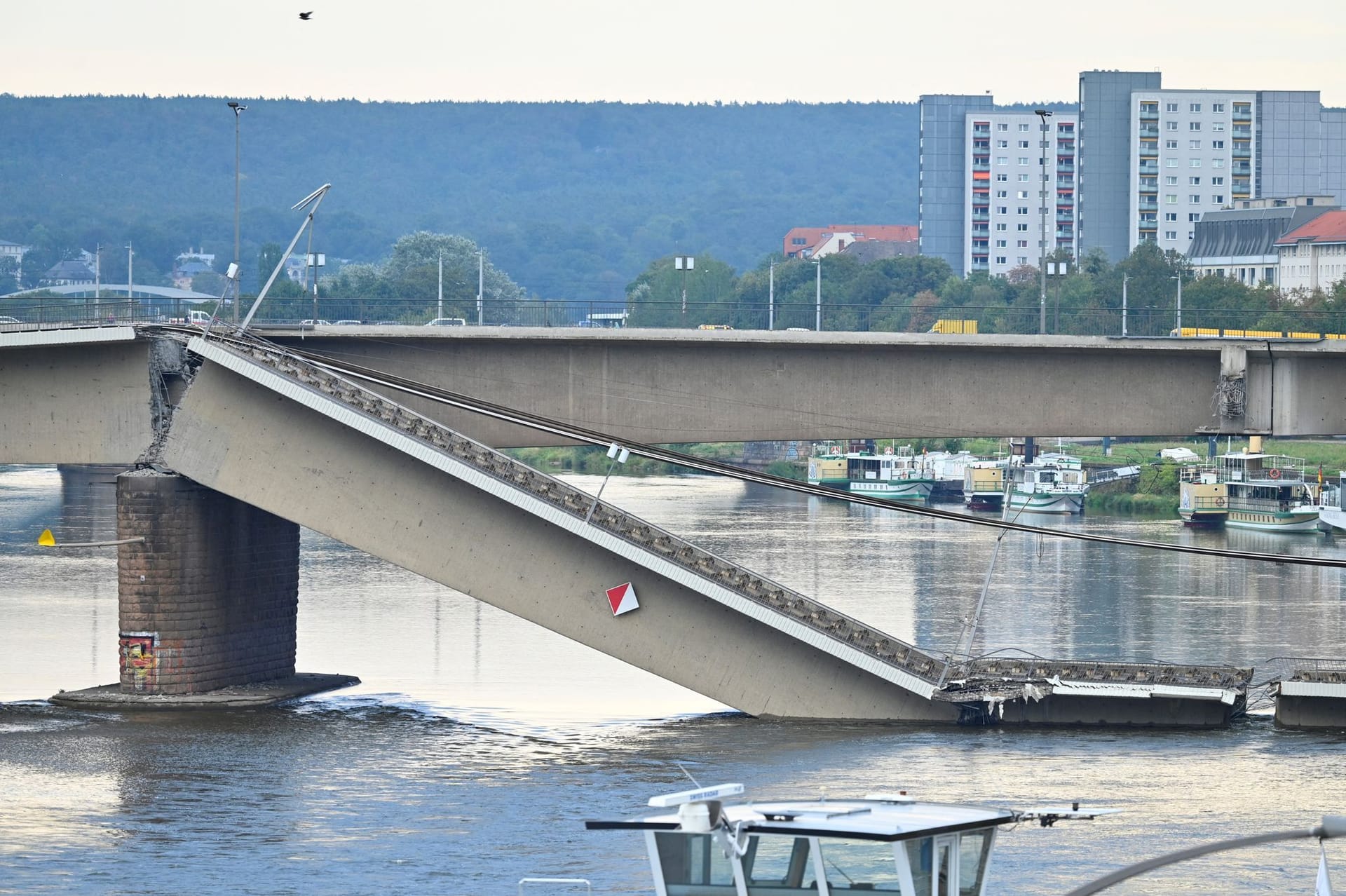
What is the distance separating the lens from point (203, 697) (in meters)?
41.4

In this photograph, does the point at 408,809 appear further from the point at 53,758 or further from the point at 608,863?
the point at 53,758

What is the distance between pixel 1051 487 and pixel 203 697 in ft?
232

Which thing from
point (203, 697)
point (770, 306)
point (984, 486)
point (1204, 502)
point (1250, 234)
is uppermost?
point (1250, 234)

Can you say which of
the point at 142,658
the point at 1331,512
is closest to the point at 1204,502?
the point at 1331,512

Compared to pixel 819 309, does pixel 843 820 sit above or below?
below

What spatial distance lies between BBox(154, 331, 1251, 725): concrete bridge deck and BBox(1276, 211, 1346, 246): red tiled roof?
12591cm

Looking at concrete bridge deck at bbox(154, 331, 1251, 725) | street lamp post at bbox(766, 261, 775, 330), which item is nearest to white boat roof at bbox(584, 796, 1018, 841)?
concrete bridge deck at bbox(154, 331, 1251, 725)

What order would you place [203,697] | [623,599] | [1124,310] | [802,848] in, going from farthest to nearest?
[1124,310] < [203,697] < [623,599] < [802,848]

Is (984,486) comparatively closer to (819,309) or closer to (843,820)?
(819,309)

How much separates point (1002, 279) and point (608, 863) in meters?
142

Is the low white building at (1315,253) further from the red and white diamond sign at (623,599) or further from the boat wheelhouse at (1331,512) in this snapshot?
the red and white diamond sign at (623,599)

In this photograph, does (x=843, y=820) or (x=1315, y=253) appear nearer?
(x=843, y=820)

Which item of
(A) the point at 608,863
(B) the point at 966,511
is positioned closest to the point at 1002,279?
(B) the point at 966,511

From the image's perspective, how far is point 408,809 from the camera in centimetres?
3312
